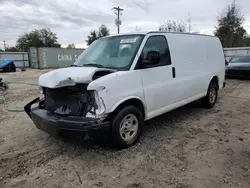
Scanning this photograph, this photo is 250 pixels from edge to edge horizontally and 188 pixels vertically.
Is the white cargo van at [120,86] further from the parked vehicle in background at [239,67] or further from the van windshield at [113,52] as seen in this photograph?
the parked vehicle in background at [239,67]

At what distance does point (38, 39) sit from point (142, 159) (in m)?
66.4

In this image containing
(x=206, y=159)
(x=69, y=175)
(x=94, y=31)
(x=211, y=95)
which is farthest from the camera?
(x=94, y=31)

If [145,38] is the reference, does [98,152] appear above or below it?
below

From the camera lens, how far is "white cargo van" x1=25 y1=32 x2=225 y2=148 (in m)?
3.11

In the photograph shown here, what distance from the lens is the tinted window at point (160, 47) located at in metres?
3.89

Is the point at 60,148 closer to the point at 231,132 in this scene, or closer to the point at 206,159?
the point at 206,159

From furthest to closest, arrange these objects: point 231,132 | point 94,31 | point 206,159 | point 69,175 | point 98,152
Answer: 1. point 94,31
2. point 231,132
3. point 98,152
4. point 206,159
5. point 69,175

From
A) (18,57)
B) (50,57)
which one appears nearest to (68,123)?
(50,57)

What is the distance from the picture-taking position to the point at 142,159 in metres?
3.28

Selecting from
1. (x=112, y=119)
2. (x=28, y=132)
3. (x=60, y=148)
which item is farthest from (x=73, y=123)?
(x=28, y=132)

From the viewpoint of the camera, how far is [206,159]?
327 cm

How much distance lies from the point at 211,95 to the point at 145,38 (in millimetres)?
3323

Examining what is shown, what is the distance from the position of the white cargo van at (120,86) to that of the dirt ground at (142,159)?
0.46 m

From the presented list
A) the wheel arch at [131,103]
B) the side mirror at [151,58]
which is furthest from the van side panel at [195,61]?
the wheel arch at [131,103]
